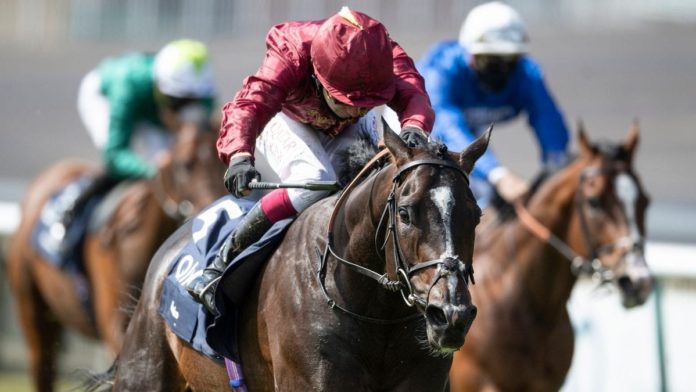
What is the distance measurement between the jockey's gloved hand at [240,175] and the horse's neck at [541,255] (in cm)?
258

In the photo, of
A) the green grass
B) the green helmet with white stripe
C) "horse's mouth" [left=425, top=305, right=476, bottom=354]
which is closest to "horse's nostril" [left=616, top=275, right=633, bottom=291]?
"horse's mouth" [left=425, top=305, right=476, bottom=354]

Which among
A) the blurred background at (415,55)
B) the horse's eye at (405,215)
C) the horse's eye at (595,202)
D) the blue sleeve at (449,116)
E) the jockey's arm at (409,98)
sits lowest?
the blurred background at (415,55)

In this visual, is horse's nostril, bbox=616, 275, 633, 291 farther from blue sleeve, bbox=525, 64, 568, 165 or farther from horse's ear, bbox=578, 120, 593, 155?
blue sleeve, bbox=525, 64, 568, 165

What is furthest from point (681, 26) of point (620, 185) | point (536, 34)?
point (620, 185)

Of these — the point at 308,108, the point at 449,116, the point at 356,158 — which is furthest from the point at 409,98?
the point at 449,116

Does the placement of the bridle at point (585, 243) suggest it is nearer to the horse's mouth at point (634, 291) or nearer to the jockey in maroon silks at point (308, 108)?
the horse's mouth at point (634, 291)

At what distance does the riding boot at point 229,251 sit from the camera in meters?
4.59

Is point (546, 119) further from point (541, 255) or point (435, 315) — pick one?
point (435, 315)

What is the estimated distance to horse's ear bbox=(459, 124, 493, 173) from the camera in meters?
3.93

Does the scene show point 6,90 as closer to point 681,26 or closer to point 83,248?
point 681,26

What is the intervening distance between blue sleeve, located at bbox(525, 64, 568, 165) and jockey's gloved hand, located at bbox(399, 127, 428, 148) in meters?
3.47

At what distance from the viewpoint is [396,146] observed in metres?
3.92

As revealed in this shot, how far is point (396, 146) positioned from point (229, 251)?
984 millimetres

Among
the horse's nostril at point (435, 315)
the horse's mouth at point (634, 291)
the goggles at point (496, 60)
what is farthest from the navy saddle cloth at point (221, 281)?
the goggles at point (496, 60)
